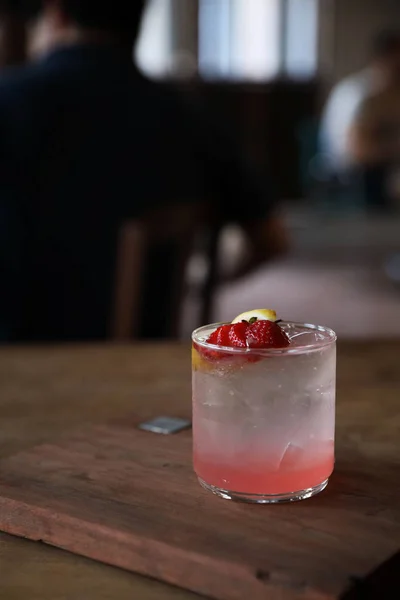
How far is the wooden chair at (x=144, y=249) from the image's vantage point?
61.9 inches

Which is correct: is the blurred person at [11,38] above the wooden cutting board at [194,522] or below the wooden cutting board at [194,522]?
above

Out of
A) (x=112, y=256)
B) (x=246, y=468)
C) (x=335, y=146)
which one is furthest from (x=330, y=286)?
(x=246, y=468)

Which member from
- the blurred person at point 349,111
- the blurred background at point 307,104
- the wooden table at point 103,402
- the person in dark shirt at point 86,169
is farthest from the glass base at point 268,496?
the blurred person at point 349,111

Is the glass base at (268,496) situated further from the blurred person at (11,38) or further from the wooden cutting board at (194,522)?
the blurred person at (11,38)

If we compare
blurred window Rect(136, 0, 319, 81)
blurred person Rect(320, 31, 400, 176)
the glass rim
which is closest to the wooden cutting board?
the glass rim

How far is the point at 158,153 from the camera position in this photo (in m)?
2.02

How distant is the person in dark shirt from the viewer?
1929 mm

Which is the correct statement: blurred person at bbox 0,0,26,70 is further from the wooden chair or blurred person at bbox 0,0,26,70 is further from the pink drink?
the pink drink

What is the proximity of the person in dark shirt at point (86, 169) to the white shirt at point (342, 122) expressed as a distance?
4.19 metres

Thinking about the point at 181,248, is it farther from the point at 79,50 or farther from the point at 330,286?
the point at 330,286

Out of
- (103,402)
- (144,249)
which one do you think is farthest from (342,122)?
(103,402)

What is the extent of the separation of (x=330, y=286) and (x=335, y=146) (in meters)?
1.60

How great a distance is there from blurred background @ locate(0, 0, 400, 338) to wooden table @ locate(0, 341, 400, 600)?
434 centimetres

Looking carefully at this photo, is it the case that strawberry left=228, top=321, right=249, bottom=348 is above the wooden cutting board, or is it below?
above
